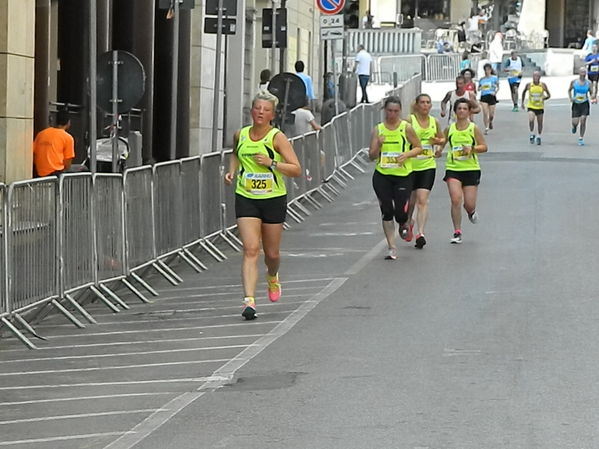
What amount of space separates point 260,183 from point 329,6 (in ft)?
58.5

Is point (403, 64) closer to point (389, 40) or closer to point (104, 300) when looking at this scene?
point (389, 40)

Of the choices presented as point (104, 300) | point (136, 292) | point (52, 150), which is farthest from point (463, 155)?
point (104, 300)

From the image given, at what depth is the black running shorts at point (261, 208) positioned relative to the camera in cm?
1395

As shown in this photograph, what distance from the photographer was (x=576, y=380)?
10.3 meters

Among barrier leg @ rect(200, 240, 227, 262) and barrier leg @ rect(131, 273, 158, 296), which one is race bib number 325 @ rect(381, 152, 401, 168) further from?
barrier leg @ rect(131, 273, 158, 296)

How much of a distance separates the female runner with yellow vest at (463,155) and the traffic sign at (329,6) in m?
11.2

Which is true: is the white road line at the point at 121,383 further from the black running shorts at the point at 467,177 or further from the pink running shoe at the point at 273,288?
the black running shorts at the point at 467,177

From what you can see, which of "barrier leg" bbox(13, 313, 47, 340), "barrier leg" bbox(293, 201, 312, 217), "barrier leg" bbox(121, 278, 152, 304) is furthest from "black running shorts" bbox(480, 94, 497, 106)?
"barrier leg" bbox(13, 313, 47, 340)

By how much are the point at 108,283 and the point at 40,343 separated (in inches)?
95.8

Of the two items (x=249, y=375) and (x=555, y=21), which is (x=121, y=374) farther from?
(x=555, y=21)

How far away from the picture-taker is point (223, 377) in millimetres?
10875

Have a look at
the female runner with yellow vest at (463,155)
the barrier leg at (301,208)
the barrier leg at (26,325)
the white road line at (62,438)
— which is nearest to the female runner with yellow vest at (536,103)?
the barrier leg at (301,208)

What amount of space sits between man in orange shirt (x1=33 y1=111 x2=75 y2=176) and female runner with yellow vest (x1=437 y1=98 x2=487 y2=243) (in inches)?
177

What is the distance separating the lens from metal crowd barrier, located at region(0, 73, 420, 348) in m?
13.1
